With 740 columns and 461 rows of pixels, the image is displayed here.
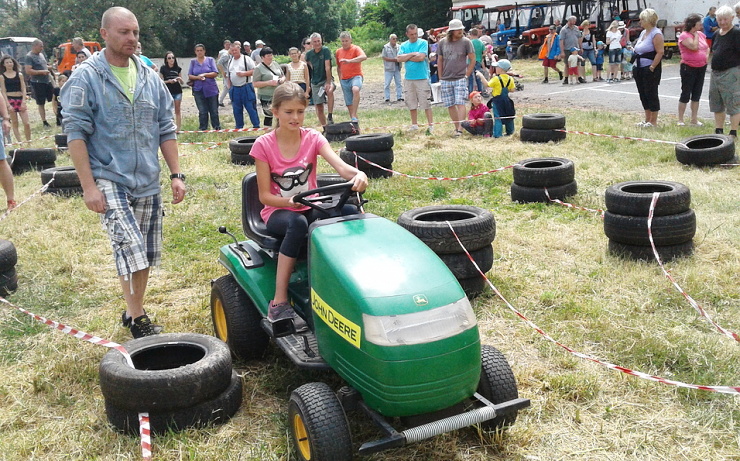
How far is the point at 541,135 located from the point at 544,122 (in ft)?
0.70

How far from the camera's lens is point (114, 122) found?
429cm

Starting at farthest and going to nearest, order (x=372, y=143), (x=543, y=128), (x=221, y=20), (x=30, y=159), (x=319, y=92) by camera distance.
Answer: (x=221, y=20) → (x=319, y=92) → (x=30, y=159) → (x=543, y=128) → (x=372, y=143)

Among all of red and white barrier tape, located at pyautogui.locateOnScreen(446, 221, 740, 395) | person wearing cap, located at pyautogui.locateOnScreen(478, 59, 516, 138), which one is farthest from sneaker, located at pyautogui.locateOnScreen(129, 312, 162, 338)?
person wearing cap, located at pyautogui.locateOnScreen(478, 59, 516, 138)

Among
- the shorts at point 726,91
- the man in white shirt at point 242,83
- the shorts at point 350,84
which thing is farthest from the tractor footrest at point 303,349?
the man in white shirt at point 242,83

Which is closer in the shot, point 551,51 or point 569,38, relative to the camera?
point 569,38

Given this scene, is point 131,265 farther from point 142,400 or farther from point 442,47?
point 442,47

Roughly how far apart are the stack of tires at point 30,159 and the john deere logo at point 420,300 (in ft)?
34.2

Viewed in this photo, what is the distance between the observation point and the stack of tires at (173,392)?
337 centimetres

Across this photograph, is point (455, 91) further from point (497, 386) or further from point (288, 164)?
point (497, 386)

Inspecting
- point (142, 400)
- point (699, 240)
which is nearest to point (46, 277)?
point (142, 400)

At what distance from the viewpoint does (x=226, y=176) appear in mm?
10297

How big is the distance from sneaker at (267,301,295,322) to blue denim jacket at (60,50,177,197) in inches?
50.9

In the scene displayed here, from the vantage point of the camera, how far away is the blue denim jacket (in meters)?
4.16

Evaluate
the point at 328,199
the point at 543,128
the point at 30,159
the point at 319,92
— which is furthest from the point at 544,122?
the point at 30,159
